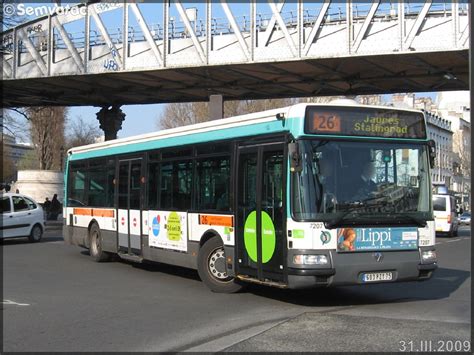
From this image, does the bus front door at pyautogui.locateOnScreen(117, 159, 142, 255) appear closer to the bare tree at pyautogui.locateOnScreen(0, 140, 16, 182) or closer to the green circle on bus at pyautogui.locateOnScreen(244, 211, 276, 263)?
the green circle on bus at pyautogui.locateOnScreen(244, 211, 276, 263)

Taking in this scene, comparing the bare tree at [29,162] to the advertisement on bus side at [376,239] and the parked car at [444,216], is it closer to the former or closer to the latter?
the parked car at [444,216]

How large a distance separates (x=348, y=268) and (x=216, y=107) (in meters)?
22.4

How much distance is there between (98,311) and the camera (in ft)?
27.1

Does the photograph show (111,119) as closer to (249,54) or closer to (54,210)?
→ (54,210)

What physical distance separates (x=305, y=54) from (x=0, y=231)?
525 inches

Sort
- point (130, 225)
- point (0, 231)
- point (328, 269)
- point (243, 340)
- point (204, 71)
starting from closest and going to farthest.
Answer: point (243, 340), point (328, 269), point (130, 225), point (0, 231), point (204, 71)

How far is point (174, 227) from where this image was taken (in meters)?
11.3

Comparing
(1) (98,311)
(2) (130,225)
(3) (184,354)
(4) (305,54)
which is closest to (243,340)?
(3) (184,354)

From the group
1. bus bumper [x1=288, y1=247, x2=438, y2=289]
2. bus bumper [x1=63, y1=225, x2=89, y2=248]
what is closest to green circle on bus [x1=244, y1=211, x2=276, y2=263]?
bus bumper [x1=288, y1=247, x2=438, y2=289]

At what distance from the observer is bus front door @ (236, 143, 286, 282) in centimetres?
847

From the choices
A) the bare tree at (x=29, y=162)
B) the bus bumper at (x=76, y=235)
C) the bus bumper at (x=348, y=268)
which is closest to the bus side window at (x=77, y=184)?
the bus bumper at (x=76, y=235)

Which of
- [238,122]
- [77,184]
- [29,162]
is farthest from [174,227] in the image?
[29,162]

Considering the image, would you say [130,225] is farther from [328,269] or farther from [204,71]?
[204,71]

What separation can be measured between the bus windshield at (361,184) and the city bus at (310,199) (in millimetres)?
15
